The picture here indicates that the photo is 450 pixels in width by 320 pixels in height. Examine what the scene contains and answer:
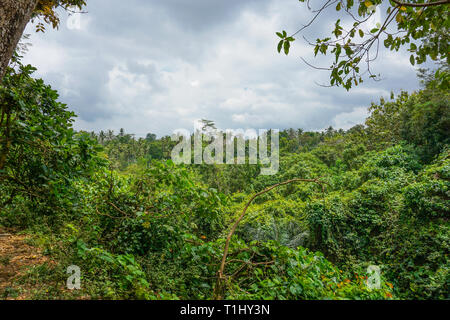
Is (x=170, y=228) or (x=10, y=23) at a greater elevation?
(x=10, y=23)

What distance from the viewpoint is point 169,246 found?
2734 mm

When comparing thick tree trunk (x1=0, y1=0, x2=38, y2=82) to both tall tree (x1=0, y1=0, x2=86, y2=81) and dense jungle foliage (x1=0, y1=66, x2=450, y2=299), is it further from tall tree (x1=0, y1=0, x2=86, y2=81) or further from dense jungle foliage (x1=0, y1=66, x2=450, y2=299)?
dense jungle foliage (x1=0, y1=66, x2=450, y2=299)

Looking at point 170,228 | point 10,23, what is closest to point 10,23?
point 10,23

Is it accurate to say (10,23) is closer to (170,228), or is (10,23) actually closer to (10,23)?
(10,23)

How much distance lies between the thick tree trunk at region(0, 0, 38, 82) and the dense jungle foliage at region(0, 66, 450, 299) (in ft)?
1.93

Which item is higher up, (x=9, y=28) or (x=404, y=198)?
(x=9, y=28)

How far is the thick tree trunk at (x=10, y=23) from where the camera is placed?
4.90ft

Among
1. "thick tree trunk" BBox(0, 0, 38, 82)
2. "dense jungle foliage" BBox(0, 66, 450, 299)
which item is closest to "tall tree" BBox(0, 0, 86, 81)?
"thick tree trunk" BBox(0, 0, 38, 82)

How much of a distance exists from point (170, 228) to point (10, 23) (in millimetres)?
2068

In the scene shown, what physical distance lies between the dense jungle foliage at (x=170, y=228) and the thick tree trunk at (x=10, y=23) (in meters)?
0.59

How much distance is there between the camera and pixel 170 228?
2584 mm
